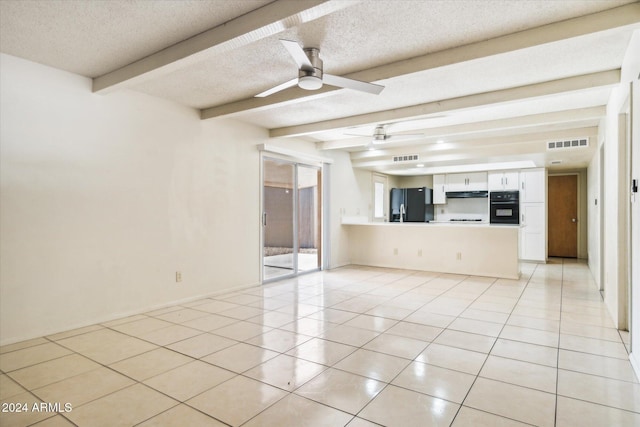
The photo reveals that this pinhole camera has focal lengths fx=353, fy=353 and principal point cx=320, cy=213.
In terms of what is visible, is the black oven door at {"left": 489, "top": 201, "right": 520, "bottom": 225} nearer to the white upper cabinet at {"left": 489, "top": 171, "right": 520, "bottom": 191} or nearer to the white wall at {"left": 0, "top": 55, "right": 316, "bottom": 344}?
the white upper cabinet at {"left": 489, "top": 171, "right": 520, "bottom": 191}

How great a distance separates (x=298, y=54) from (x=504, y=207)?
7.03 m

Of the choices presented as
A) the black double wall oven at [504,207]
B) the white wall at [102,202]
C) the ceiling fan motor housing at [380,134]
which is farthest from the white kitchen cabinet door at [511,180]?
the white wall at [102,202]

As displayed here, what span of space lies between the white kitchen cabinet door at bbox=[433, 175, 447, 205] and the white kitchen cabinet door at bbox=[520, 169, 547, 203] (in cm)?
186

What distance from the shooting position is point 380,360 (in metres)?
2.65

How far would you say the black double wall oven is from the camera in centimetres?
782

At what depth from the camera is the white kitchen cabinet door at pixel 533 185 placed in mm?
7641

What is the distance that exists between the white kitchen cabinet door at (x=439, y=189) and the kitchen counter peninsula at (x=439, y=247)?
8.37 feet

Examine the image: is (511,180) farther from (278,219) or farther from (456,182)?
(278,219)

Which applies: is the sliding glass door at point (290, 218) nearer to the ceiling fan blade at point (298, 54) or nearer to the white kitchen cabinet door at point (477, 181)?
the ceiling fan blade at point (298, 54)

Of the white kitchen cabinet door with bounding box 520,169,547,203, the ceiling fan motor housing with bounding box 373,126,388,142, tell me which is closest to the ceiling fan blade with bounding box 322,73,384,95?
the ceiling fan motor housing with bounding box 373,126,388,142

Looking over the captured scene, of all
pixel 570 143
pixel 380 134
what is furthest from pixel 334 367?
pixel 570 143

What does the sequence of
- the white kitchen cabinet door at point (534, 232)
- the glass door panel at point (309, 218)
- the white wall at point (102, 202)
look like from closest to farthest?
1. the white wall at point (102, 202)
2. the glass door panel at point (309, 218)
3. the white kitchen cabinet door at point (534, 232)

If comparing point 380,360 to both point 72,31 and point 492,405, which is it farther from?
point 72,31

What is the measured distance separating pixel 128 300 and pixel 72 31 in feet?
8.58
